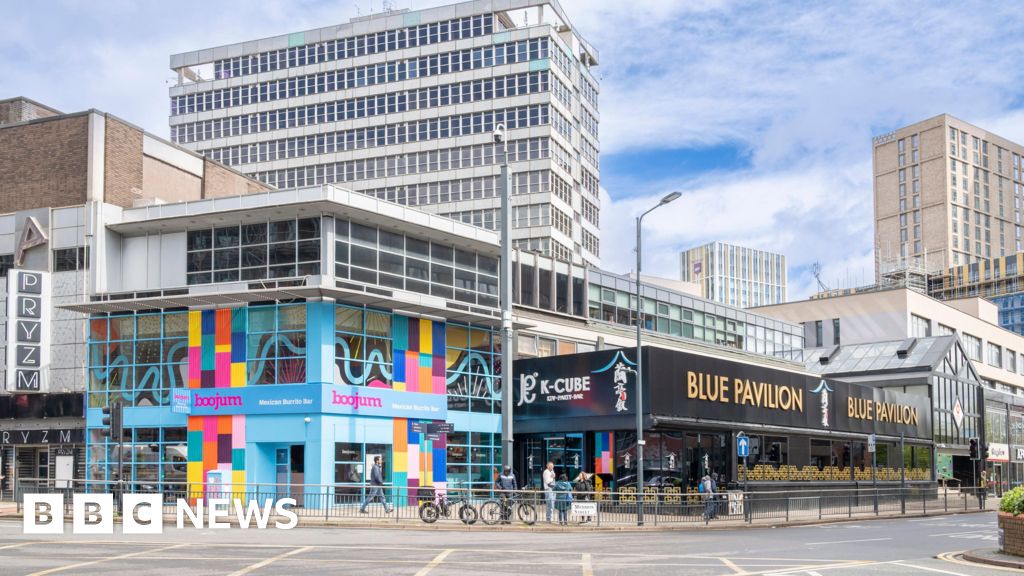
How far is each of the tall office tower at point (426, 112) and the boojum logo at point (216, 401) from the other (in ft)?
139

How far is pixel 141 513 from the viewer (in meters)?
33.5

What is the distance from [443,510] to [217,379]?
40.9 feet

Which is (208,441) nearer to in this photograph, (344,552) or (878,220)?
(344,552)

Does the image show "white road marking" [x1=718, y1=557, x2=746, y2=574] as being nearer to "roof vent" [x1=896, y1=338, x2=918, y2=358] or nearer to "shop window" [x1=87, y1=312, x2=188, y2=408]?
"shop window" [x1=87, y1=312, x2=188, y2=408]

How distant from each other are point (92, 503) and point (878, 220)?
6238 inches

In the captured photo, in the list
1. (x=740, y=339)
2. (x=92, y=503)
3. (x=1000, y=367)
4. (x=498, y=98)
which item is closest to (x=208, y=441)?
(x=92, y=503)

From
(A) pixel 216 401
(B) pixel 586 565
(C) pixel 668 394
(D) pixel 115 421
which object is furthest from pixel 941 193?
(B) pixel 586 565

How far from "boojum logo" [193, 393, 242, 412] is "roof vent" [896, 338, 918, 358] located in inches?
1709

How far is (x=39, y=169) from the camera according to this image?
148ft

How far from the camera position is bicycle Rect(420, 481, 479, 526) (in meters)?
31.6

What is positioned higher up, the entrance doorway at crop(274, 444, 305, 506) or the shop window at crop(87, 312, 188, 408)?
the shop window at crop(87, 312, 188, 408)

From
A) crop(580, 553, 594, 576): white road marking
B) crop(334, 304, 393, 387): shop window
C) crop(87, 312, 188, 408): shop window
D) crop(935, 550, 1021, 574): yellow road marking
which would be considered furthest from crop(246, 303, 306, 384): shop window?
crop(935, 550, 1021, 574): yellow road marking

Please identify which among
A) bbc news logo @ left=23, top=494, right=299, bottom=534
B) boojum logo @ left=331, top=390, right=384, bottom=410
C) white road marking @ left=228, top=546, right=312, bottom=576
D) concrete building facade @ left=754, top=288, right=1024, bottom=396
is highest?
concrete building facade @ left=754, top=288, right=1024, bottom=396

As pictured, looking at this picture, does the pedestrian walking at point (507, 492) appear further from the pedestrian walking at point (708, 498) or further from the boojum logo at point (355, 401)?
the boojum logo at point (355, 401)
